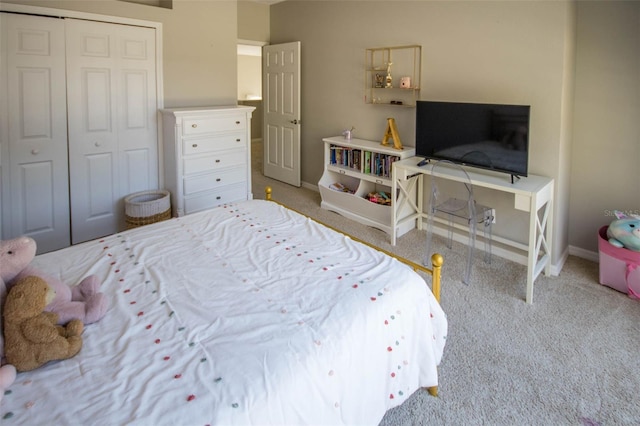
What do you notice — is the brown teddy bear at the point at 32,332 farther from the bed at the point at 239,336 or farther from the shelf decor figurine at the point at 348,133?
the shelf decor figurine at the point at 348,133

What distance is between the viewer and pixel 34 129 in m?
3.37

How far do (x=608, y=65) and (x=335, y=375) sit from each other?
3309 mm

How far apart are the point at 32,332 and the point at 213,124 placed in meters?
3.13

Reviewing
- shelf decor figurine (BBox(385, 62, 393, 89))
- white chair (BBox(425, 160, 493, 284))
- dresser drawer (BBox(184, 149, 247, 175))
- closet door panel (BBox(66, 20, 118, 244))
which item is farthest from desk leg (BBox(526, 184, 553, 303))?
closet door panel (BBox(66, 20, 118, 244))

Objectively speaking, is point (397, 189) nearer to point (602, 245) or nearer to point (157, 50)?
point (602, 245)

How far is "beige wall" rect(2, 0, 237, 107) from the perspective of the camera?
4.04m

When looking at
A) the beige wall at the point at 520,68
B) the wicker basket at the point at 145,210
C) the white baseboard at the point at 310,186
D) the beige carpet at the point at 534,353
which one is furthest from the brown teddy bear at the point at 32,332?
the white baseboard at the point at 310,186

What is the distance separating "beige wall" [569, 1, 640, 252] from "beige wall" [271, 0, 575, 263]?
6.7 inches

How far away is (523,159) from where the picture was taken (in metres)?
3.02

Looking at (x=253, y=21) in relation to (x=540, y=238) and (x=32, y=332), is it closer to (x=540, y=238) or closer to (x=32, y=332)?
(x=540, y=238)

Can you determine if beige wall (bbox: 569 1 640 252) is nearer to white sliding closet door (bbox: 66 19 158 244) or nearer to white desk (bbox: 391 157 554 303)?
white desk (bbox: 391 157 554 303)

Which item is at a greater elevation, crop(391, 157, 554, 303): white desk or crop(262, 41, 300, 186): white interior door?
crop(262, 41, 300, 186): white interior door

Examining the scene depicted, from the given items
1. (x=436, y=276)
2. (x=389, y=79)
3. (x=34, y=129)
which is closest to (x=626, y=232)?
(x=436, y=276)

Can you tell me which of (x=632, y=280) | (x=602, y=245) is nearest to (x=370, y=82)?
(x=602, y=245)
